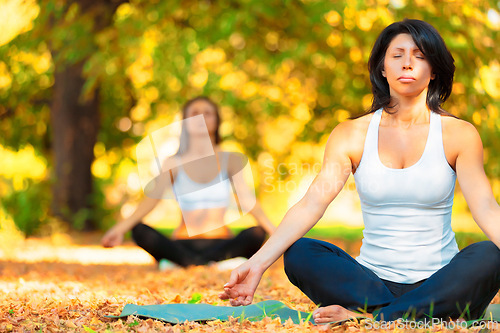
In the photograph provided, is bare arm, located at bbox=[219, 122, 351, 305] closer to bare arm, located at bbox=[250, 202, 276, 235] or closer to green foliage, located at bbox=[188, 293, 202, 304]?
green foliage, located at bbox=[188, 293, 202, 304]

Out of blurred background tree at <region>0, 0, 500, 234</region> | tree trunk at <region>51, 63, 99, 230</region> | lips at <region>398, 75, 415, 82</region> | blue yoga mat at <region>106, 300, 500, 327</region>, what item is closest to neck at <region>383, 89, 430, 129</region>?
lips at <region>398, 75, 415, 82</region>

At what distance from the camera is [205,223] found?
17.9 ft

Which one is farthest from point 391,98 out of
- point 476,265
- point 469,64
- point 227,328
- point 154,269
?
point 469,64

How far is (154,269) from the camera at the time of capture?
563cm

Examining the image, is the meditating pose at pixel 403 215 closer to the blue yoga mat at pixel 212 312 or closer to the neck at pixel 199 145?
the blue yoga mat at pixel 212 312

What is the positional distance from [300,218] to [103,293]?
1.52m

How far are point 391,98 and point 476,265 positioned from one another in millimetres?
885

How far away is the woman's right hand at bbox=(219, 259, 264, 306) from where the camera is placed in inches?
104

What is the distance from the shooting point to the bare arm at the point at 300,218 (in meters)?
2.65

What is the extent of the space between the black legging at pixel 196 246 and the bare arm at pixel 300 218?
8.23ft

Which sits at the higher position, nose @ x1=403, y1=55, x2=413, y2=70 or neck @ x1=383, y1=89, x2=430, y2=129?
nose @ x1=403, y1=55, x2=413, y2=70

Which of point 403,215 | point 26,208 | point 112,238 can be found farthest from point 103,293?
point 26,208

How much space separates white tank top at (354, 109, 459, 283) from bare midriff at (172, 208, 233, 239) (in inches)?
109

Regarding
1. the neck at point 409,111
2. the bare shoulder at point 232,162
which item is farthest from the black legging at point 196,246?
the neck at point 409,111
